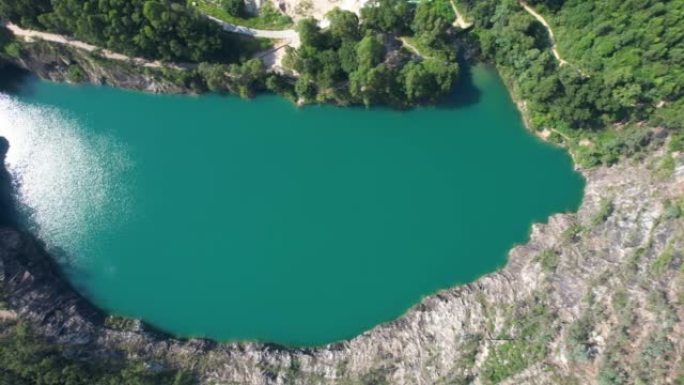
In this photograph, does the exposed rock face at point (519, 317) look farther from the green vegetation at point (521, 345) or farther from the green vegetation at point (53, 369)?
the green vegetation at point (53, 369)

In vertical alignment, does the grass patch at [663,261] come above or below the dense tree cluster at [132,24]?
below

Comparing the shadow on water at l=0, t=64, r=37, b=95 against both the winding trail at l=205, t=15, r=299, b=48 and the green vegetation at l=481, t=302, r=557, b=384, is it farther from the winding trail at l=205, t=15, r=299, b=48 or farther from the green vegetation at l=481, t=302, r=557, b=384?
the green vegetation at l=481, t=302, r=557, b=384

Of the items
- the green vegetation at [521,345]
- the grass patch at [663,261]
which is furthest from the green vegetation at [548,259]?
the grass patch at [663,261]

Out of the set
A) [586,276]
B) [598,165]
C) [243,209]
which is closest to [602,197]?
[598,165]

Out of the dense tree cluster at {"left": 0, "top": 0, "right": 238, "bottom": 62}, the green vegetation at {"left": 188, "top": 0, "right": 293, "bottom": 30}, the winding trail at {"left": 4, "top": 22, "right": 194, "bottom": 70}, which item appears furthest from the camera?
the green vegetation at {"left": 188, "top": 0, "right": 293, "bottom": 30}

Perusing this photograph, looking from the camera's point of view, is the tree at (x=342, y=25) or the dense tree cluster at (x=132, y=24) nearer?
the dense tree cluster at (x=132, y=24)

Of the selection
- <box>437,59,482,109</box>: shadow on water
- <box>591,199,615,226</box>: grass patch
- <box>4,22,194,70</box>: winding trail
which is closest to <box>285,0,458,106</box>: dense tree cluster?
<box>437,59,482,109</box>: shadow on water
